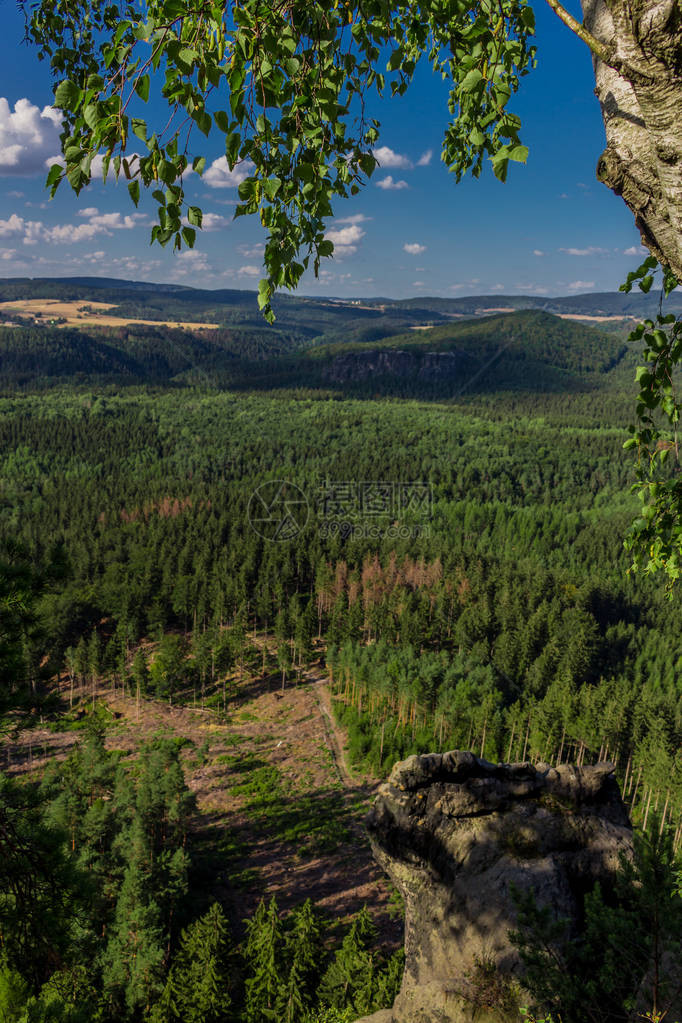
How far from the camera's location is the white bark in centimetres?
226

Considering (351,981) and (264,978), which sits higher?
(351,981)

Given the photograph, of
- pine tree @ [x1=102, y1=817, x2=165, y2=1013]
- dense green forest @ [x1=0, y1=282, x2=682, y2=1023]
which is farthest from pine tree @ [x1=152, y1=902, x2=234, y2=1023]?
pine tree @ [x1=102, y1=817, x2=165, y2=1013]

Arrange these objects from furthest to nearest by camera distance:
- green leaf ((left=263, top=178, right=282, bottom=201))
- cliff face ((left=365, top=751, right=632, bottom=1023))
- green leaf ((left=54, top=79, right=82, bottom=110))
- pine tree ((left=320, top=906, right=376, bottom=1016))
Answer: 1. pine tree ((left=320, top=906, right=376, bottom=1016))
2. cliff face ((left=365, top=751, right=632, bottom=1023))
3. green leaf ((left=263, top=178, right=282, bottom=201))
4. green leaf ((left=54, top=79, right=82, bottom=110))

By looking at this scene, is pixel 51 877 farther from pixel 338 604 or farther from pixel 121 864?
pixel 338 604

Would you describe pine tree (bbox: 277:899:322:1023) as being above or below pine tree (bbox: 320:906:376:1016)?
below

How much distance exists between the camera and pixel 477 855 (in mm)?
13328

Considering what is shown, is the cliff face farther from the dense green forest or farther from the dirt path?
the dirt path

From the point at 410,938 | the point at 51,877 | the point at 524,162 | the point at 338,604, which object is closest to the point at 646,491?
the point at 524,162

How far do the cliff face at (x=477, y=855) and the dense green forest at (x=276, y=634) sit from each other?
718 cm

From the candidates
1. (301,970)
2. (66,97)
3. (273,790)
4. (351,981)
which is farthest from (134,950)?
(66,97)

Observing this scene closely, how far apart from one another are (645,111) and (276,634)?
209 feet

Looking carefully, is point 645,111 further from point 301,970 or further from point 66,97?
point 301,970

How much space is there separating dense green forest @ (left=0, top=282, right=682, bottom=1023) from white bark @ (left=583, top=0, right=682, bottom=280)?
13.6 feet

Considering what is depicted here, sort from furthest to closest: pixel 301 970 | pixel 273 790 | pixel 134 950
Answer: pixel 273 790 < pixel 134 950 < pixel 301 970
